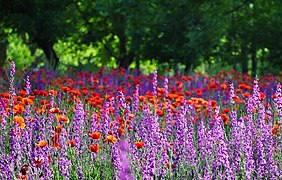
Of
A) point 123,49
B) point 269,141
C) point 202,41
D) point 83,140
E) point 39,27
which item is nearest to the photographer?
point 269,141

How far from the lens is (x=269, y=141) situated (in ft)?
12.6

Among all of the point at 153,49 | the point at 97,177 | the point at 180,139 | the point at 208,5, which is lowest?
the point at 97,177

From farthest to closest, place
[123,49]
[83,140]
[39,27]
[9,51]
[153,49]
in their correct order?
1. [9,51]
2. [123,49]
3. [39,27]
4. [153,49]
5. [83,140]

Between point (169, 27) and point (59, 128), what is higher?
point (169, 27)

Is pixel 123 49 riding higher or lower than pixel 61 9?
lower

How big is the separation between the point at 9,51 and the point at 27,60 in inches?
27.6

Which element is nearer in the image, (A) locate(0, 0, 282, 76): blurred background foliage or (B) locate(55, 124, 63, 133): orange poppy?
(B) locate(55, 124, 63, 133): orange poppy

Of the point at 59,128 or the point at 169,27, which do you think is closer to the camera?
the point at 59,128

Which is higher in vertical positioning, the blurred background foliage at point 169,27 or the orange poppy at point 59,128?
the blurred background foliage at point 169,27

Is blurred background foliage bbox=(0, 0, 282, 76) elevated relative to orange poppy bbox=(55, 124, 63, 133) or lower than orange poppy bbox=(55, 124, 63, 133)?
elevated

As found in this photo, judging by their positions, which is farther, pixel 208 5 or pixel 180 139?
pixel 208 5

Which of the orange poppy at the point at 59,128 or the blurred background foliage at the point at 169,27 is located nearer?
the orange poppy at the point at 59,128

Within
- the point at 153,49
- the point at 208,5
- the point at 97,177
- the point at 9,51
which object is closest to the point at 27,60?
the point at 9,51

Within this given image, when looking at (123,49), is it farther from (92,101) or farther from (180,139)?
(180,139)
